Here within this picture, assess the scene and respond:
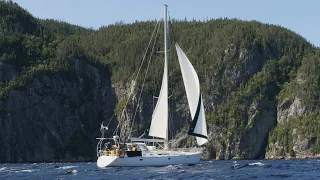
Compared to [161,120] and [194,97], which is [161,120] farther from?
[194,97]

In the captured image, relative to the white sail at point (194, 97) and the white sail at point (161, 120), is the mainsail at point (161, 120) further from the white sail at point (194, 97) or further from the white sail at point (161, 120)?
the white sail at point (194, 97)

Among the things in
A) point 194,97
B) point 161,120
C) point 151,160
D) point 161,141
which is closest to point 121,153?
point 151,160

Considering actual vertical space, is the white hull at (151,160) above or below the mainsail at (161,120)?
below

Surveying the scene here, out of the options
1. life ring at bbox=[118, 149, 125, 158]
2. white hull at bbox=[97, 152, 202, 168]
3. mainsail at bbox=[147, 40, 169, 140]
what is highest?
mainsail at bbox=[147, 40, 169, 140]

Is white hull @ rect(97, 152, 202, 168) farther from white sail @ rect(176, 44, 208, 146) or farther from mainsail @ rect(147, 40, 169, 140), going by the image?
mainsail @ rect(147, 40, 169, 140)

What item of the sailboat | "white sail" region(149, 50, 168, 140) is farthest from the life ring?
"white sail" region(149, 50, 168, 140)

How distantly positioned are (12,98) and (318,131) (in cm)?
8744

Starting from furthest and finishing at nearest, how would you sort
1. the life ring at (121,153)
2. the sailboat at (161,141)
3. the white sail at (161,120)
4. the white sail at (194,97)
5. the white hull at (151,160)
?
1. the white sail at (161,120)
2. the white sail at (194,97)
3. the life ring at (121,153)
4. the sailboat at (161,141)
5. the white hull at (151,160)

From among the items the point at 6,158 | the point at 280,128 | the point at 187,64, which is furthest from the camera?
the point at 280,128

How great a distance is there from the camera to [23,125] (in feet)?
640

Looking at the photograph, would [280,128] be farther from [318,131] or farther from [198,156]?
[198,156]

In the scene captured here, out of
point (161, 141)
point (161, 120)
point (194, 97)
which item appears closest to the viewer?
point (194, 97)

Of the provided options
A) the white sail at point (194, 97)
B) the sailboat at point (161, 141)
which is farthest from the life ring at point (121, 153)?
the white sail at point (194, 97)

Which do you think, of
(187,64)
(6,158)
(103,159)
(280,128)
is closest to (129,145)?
(103,159)
